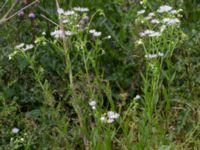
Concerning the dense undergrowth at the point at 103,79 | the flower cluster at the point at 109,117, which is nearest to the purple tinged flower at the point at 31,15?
the dense undergrowth at the point at 103,79

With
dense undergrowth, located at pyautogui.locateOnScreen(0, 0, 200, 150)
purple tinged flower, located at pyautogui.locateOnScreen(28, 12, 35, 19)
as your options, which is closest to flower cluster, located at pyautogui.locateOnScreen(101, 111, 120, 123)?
dense undergrowth, located at pyautogui.locateOnScreen(0, 0, 200, 150)

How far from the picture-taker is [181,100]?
9.44 ft

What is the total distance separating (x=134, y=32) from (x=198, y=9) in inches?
23.8

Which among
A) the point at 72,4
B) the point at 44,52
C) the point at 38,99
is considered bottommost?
the point at 38,99

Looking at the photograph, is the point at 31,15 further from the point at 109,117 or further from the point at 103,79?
the point at 109,117

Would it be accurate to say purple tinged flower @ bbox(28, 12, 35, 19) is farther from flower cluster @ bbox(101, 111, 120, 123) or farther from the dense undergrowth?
flower cluster @ bbox(101, 111, 120, 123)

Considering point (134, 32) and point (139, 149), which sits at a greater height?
point (134, 32)

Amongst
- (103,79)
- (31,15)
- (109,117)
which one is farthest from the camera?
(31,15)

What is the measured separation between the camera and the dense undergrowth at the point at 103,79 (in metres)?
2.43

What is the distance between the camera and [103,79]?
9.93 feet

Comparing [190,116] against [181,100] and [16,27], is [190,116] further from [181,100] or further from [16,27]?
[16,27]

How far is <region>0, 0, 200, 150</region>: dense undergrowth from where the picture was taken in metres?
2.43

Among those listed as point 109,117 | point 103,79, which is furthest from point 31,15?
point 109,117

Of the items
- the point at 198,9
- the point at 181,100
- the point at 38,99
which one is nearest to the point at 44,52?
the point at 38,99
